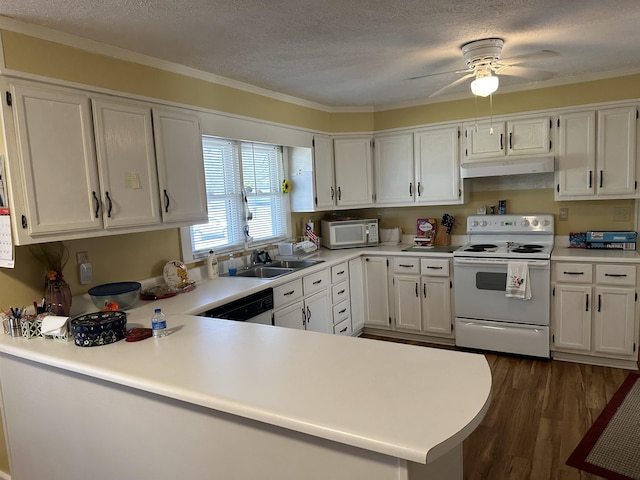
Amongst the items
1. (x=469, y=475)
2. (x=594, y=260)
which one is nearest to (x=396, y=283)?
(x=594, y=260)

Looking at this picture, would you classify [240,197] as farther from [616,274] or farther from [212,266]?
[616,274]

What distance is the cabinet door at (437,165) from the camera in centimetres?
428

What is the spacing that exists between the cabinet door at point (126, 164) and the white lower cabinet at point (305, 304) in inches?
41.5

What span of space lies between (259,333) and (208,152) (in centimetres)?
202

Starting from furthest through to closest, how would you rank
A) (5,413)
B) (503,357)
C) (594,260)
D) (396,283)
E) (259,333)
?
(396,283) < (503,357) < (594,260) < (5,413) < (259,333)

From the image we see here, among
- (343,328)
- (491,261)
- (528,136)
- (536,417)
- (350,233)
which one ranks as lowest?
(536,417)

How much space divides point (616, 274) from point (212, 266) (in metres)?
3.14

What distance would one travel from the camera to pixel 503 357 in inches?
153

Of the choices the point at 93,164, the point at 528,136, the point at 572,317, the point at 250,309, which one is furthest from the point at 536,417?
the point at 93,164

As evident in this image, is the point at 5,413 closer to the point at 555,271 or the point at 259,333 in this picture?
the point at 259,333

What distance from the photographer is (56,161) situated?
2.16 meters

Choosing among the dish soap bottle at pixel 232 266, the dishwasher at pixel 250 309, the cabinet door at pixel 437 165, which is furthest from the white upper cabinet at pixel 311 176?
the dishwasher at pixel 250 309

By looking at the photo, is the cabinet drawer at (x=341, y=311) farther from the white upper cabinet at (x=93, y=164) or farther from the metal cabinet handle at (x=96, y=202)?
the metal cabinet handle at (x=96, y=202)

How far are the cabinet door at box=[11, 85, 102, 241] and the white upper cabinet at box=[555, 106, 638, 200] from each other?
3.65m
